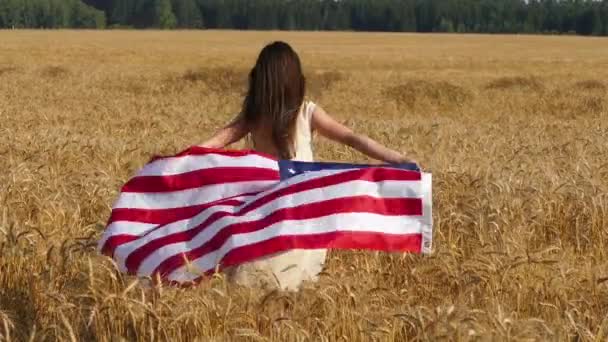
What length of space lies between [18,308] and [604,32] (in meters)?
119

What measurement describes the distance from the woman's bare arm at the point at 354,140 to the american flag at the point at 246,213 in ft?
0.53

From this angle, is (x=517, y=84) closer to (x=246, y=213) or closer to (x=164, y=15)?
(x=246, y=213)

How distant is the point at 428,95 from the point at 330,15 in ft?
393

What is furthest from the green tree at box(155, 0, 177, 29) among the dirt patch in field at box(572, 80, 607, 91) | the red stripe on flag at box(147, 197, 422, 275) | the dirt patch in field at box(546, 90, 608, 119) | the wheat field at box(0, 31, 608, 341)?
the red stripe on flag at box(147, 197, 422, 275)

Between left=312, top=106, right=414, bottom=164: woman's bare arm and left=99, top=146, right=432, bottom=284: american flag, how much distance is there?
16 cm

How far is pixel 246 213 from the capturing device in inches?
171

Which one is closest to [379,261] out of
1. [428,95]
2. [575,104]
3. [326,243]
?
[326,243]

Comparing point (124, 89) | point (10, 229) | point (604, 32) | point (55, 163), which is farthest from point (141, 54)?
point (604, 32)

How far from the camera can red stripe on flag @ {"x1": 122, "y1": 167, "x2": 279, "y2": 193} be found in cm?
457

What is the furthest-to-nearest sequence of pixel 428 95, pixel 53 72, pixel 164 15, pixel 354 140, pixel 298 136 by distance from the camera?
1. pixel 164 15
2. pixel 53 72
3. pixel 428 95
4. pixel 298 136
5. pixel 354 140

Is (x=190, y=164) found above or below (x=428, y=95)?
above

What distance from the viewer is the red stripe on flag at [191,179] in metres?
4.57

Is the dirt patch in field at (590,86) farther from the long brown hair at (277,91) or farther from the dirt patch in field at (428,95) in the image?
the long brown hair at (277,91)

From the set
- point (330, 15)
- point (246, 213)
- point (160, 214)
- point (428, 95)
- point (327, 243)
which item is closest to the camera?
point (327, 243)
